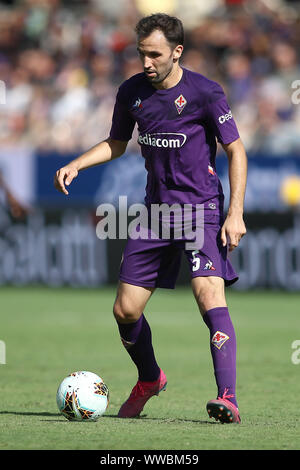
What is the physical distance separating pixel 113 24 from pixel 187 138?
13.5 metres

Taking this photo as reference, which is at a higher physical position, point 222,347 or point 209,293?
point 209,293

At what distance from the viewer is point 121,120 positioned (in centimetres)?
620

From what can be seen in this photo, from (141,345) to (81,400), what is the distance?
0.58 metres

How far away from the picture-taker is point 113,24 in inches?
742

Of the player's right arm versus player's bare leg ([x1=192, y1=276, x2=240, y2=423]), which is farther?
the player's right arm

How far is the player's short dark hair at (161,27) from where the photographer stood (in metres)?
5.72

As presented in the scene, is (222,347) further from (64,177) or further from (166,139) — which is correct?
(64,177)

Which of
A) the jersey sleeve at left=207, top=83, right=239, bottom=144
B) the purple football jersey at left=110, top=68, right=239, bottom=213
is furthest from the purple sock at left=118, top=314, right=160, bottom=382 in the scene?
the jersey sleeve at left=207, top=83, right=239, bottom=144

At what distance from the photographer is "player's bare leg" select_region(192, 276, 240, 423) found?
5574 millimetres

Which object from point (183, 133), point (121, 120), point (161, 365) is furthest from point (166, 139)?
point (161, 365)

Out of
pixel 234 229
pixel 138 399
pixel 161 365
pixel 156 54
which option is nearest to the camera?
pixel 234 229

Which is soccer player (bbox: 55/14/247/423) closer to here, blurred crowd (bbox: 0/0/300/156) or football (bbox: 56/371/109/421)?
football (bbox: 56/371/109/421)

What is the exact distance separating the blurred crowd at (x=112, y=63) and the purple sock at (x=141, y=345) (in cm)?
959

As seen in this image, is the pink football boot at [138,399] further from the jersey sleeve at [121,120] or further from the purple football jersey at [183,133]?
the jersey sleeve at [121,120]
